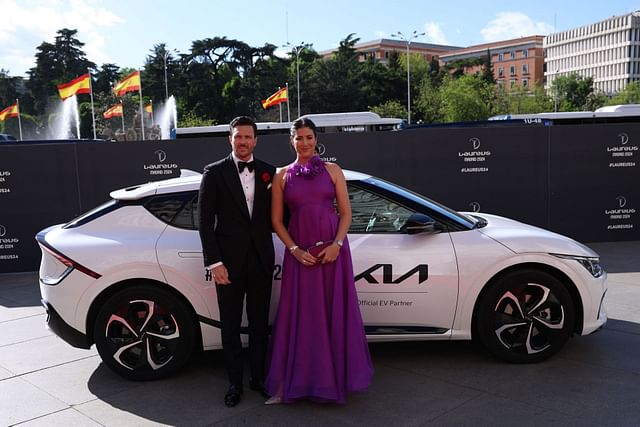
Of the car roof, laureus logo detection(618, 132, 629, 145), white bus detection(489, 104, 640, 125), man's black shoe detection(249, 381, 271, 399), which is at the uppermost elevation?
white bus detection(489, 104, 640, 125)

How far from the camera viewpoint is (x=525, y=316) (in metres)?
4.44

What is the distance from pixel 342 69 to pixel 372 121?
2179 inches

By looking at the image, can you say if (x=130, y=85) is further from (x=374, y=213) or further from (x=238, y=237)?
(x=238, y=237)

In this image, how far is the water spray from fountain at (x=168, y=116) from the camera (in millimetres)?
74625

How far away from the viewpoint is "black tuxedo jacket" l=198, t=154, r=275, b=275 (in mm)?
3795

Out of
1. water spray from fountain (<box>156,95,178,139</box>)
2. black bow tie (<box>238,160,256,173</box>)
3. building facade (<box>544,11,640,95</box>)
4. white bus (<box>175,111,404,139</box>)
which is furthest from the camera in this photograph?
building facade (<box>544,11,640,95</box>)

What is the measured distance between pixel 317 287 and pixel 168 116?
254 ft

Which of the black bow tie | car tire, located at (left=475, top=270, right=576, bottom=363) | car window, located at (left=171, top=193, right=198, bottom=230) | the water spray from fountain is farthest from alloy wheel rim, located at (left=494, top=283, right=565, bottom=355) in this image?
the water spray from fountain

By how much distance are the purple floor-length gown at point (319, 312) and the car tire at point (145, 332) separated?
3.06 ft

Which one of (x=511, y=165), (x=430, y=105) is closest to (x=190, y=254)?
(x=511, y=165)

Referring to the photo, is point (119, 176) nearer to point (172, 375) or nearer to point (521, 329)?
point (172, 375)

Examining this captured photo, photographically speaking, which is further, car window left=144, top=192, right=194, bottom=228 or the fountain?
the fountain

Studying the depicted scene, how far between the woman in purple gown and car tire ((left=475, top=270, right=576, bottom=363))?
3.64 feet

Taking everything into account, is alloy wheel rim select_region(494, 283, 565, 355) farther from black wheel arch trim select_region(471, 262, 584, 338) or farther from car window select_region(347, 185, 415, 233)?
car window select_region(347, 185, 415, 233)
